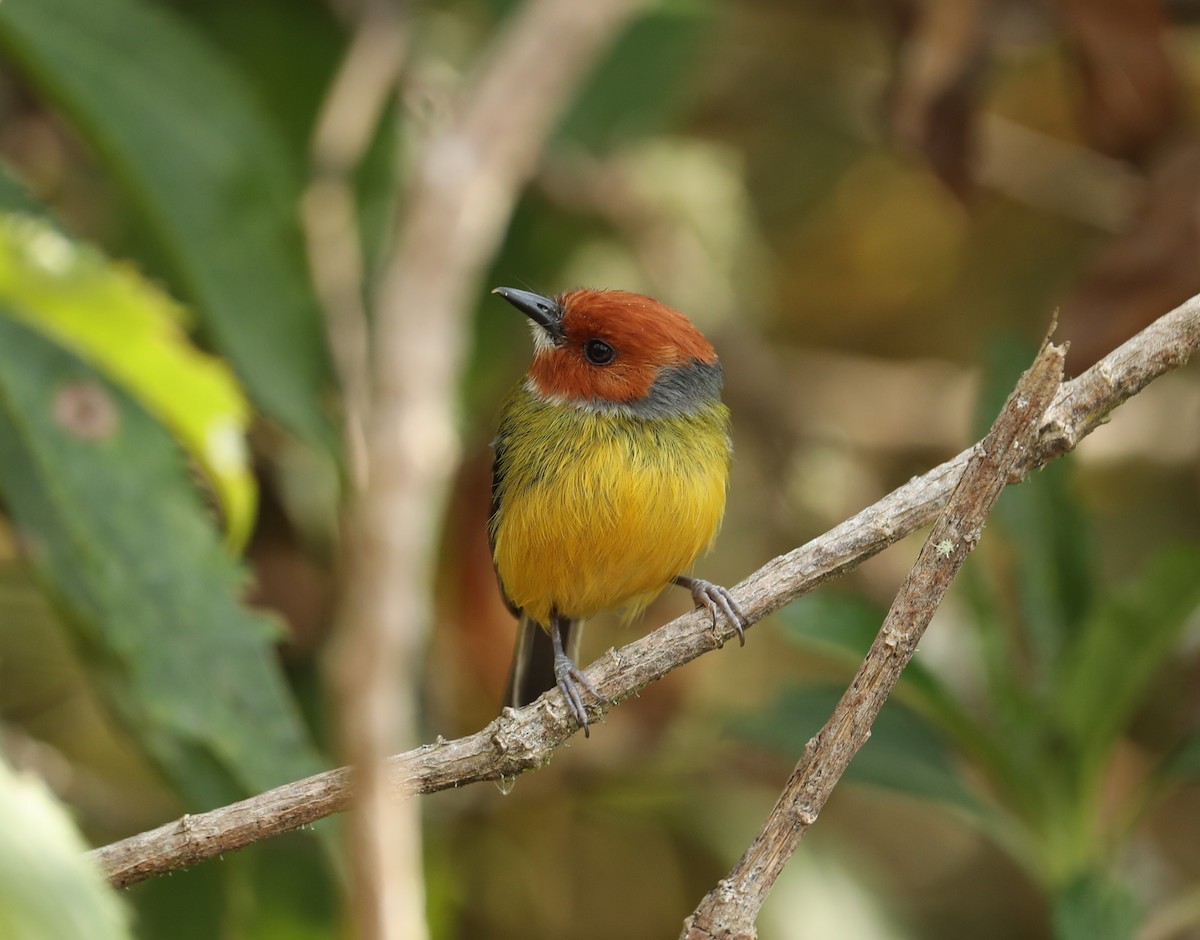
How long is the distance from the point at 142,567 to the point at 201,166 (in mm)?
1305

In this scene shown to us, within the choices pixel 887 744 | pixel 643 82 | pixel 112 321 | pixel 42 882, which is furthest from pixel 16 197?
pixel 643 82

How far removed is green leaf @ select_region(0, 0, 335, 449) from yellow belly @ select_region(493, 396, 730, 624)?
21.5 inches

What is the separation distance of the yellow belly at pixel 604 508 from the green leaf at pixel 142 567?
76 cm

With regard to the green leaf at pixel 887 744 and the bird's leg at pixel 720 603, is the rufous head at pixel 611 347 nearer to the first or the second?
the bird's leg at pixel 720 603

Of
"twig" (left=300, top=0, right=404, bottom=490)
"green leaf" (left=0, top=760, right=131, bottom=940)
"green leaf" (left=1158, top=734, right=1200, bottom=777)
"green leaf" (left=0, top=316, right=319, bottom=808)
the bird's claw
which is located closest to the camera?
"green leaf" (left=0, top=760, right=131, bottom=940)

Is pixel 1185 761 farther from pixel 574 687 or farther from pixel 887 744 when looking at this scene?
pixel 574 687

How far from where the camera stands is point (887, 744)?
3604mm

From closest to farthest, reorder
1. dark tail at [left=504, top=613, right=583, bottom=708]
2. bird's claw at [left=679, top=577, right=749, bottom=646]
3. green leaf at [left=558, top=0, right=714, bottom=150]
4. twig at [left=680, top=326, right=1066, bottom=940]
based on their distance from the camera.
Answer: twig at [left=680, top=326, right=1066, bottom=940]
bird's claw at [left=679, top=577, right=749, bottom=646]
dark tail at [left=504, top=613, right=583, bottom=708]
green leaf at [left=558, top=0, right=714, bottom=150]

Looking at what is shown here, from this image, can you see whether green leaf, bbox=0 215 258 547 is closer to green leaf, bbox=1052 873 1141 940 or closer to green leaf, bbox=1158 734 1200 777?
green leaf, bbox=1052 873 1141 940

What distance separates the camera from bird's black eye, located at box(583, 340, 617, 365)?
12.1ft

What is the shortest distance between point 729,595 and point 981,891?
12.8ft

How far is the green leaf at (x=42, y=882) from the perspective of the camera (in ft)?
4.03

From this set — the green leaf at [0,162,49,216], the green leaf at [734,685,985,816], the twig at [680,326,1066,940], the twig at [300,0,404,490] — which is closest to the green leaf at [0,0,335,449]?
the green leaf at [0,162,49,216]

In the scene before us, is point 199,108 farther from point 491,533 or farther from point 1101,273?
point 1101,273
